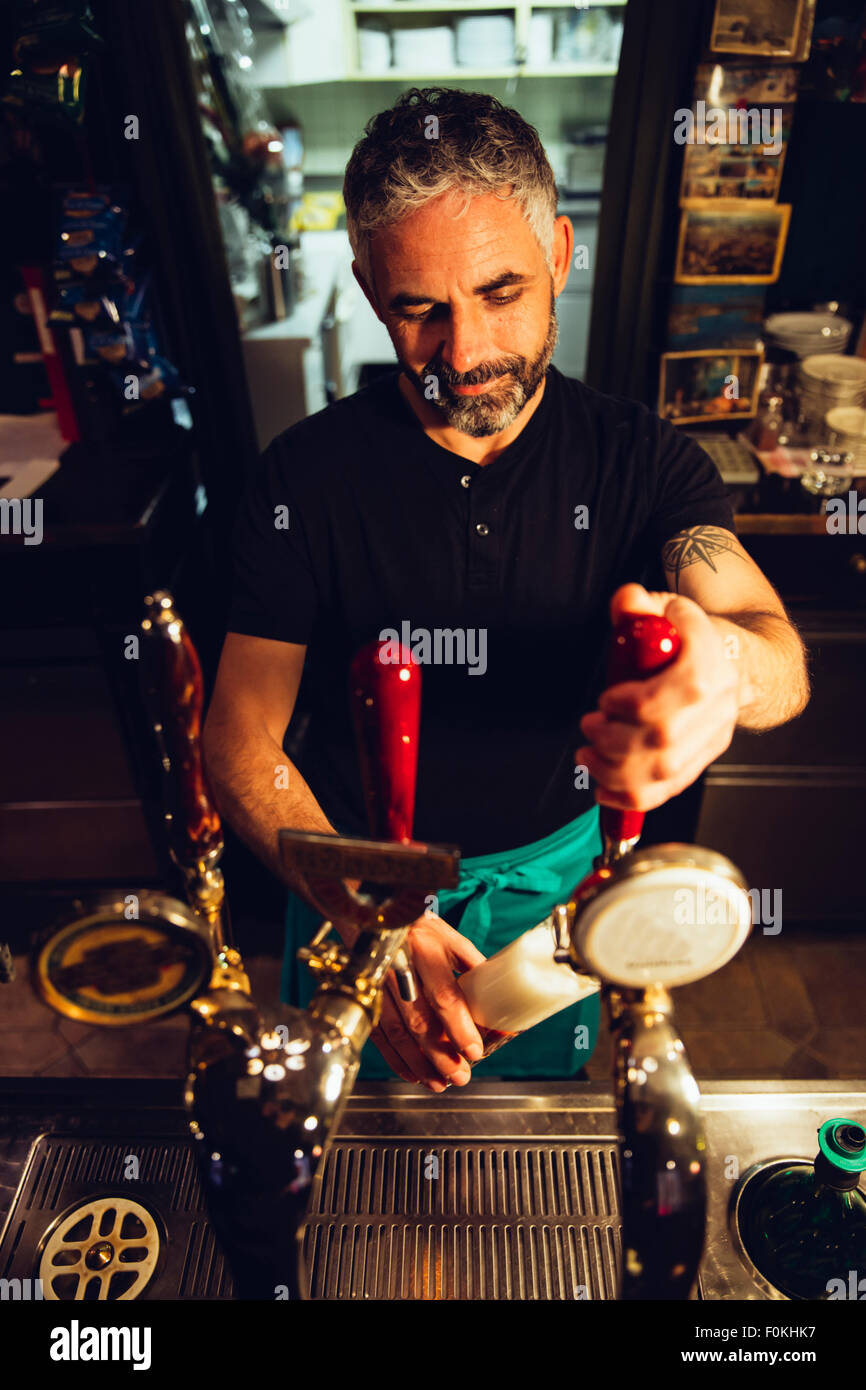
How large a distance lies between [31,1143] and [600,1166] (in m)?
0.62

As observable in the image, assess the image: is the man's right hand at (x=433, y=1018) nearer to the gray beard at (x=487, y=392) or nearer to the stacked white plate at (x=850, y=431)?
the gray beard at (x=487, y=392)

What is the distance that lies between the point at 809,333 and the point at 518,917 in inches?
76.1

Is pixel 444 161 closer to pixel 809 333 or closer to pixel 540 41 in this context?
pixel 809 333

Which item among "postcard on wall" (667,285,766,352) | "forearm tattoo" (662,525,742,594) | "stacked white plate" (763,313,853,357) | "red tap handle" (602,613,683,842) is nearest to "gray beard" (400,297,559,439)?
"forearm tattoo" (662,525,742,594)

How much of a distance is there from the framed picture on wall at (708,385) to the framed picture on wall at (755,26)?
0.67 meters

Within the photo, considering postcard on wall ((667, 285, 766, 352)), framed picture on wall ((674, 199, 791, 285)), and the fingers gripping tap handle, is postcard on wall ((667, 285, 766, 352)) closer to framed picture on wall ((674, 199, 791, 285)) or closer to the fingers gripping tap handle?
framed picture on wall ((674, 199, 791, 285))

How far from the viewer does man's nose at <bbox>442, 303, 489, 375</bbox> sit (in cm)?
117

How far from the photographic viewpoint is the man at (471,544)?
1144mm

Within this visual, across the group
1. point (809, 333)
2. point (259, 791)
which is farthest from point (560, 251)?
point (809, 333)

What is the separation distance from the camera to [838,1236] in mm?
791

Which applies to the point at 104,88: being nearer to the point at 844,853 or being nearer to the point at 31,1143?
the point at 31,1143

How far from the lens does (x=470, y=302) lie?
3.82 feet

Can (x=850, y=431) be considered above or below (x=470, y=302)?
below

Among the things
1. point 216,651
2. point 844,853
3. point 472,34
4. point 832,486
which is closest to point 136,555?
point 216,651
